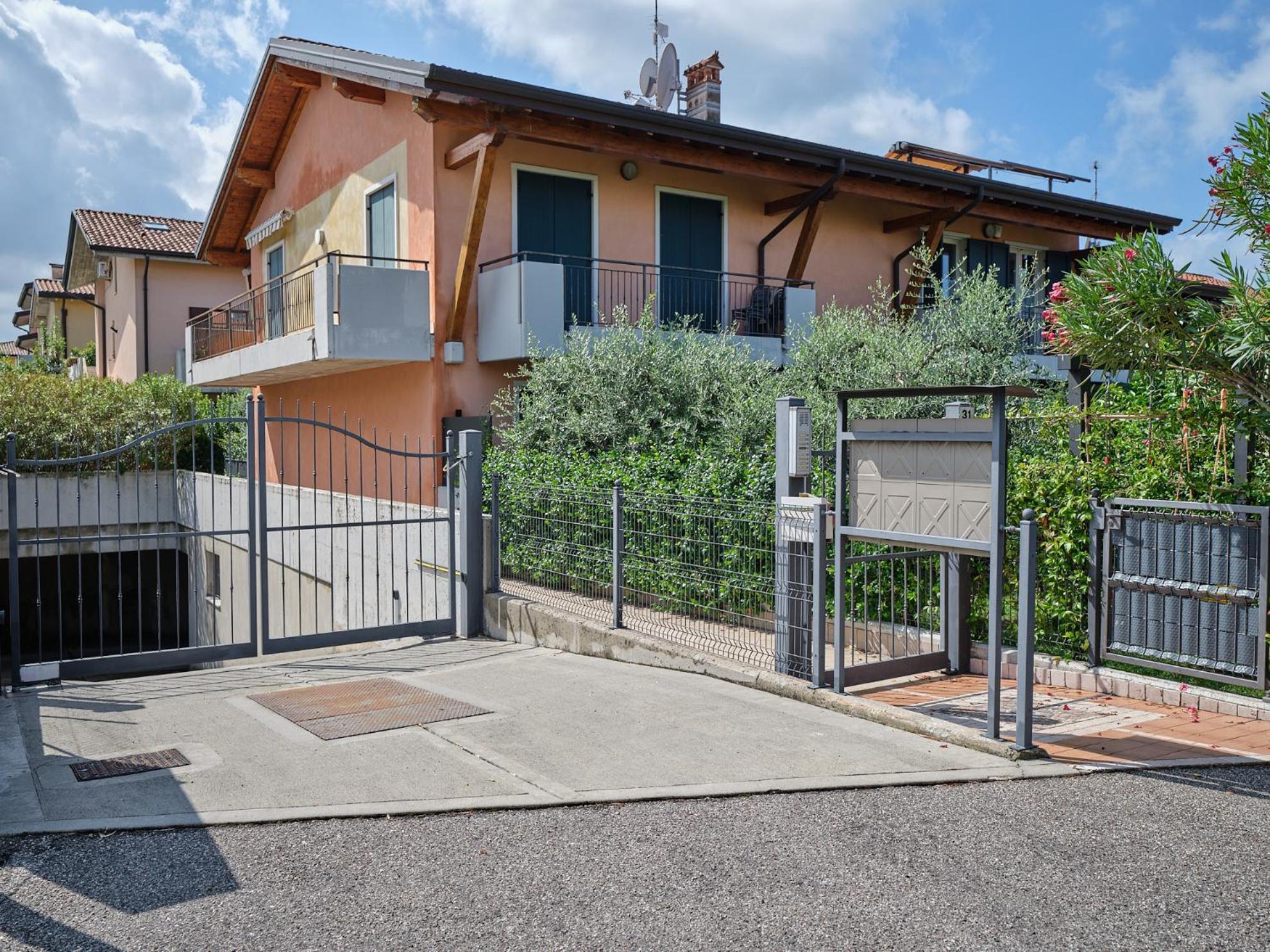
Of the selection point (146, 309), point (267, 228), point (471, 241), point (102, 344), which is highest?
point (267, 228)

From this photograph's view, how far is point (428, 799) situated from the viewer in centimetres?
527

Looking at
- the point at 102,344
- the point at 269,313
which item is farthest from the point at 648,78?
the point at 102,344

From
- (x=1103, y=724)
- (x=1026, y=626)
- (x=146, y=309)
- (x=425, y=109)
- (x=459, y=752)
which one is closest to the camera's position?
(x=1026, y=626)

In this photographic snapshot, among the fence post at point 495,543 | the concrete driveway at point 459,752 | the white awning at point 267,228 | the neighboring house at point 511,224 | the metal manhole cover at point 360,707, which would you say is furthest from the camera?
the white awning at point 267,228

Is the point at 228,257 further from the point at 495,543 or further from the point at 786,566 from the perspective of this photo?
the point at 786,566

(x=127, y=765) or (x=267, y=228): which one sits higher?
(x=267, y=228)

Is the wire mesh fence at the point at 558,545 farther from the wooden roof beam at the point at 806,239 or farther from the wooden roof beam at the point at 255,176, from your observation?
the wooden roof beam at the point at 255,176

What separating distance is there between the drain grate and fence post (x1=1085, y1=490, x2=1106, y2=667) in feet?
19.5

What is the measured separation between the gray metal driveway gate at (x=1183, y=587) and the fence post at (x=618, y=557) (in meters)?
3.67

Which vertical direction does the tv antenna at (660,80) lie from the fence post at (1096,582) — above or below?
above

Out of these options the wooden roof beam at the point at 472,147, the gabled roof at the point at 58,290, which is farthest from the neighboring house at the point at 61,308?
the wooden roof beam at the point at 472,147

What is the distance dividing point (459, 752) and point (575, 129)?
1069cm

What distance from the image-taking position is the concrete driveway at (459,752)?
5.28 m

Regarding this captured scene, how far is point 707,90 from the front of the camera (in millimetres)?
19766
